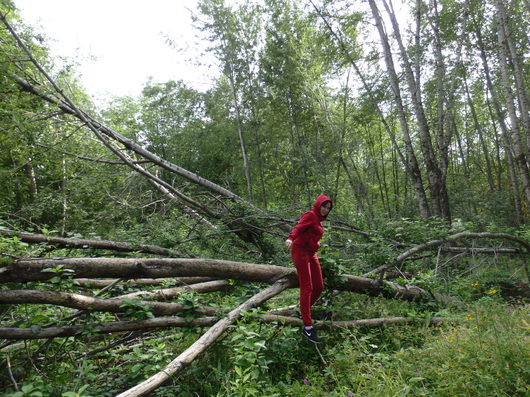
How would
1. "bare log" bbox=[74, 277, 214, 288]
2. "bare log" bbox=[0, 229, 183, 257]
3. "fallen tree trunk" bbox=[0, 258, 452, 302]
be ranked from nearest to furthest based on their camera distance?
"fallen tree trunk" bbox=[0, 258, 452, 302] < "bare log" bbox=[74, 277, 214, 288] < "bare log" bbox=[0, 229, 183, 257]

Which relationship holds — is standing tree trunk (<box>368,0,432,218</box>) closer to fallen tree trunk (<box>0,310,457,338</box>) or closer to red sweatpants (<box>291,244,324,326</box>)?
fallen tree trunk (<box>0,310,457,338</box>)

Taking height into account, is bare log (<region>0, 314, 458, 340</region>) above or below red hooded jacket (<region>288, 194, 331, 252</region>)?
below

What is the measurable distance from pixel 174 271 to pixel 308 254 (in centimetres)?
140

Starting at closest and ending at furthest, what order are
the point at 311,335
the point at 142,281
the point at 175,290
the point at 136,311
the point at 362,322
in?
the point at 136,311 → the point at 311,335 → the point at 362,322 → the point at 175,290 → the point at 142,281

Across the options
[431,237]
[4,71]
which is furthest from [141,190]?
[431,237]

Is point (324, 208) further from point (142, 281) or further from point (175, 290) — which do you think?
point (142, 281)

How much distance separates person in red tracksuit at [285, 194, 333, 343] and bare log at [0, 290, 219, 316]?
3.36ft

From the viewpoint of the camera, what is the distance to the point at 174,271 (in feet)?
10.4

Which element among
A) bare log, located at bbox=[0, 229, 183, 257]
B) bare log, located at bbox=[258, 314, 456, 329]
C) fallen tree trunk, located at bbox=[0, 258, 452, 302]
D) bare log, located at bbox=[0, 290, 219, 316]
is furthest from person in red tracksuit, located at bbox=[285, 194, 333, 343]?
bare log, located at bbox=[0, 229, 183, 257]

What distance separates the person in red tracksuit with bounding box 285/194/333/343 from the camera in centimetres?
316

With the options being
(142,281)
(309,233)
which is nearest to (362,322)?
(309,233)

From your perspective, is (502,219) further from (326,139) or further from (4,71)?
(4,71)

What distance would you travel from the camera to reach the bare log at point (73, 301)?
244cm

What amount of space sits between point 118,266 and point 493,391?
3.03m
